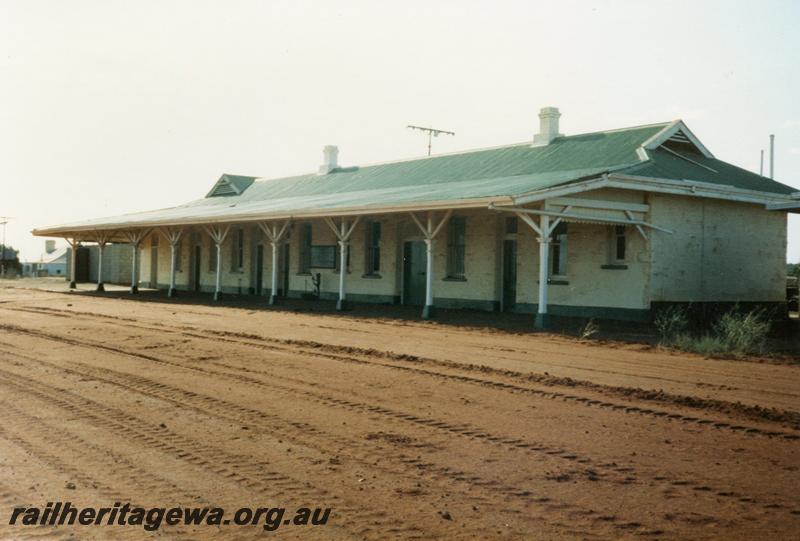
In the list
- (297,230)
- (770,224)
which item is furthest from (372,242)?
(770,224)

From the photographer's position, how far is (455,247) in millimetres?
21938

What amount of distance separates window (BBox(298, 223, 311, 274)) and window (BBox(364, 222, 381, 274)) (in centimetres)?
338

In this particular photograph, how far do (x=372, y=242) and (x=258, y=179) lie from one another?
1371cm

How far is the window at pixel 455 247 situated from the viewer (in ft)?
71.4

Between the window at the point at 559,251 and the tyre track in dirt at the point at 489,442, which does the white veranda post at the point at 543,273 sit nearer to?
the window at the point at 559,251

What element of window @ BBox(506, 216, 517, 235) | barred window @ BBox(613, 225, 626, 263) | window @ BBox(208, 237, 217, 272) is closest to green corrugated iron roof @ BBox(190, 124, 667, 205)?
window @ BBox(506, 216, 517, 235)

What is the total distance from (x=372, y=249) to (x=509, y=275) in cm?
565

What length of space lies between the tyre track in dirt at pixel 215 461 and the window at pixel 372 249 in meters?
16.9

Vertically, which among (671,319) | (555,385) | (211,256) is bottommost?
(555,385)

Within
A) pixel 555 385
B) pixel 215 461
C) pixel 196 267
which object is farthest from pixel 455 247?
pixel 215 461

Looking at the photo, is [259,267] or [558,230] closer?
[558,230]

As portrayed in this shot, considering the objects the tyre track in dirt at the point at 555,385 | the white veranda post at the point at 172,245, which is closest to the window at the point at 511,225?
the tyre track in dirt at the point at 555,385

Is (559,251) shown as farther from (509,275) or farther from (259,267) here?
(259,267)

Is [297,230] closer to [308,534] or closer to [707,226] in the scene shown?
[707,226]
